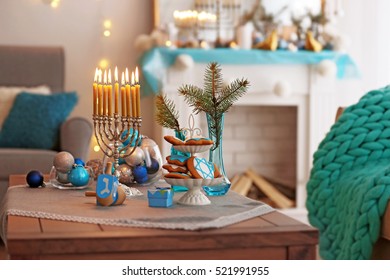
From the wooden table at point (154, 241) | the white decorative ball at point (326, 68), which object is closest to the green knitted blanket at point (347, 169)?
the wooden table at point (154, 241)

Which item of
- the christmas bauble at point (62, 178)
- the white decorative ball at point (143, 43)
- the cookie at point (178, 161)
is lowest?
the christmas bauble at point (62, 178)

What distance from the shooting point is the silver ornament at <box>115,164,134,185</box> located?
203 centimetres

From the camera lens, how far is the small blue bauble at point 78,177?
1.97 meters

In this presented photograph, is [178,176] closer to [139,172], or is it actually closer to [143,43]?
[139,172]

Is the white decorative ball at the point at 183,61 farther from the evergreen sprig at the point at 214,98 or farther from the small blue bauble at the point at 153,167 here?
the evergreen sprig at the point at 214,98

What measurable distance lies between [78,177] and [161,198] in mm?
411

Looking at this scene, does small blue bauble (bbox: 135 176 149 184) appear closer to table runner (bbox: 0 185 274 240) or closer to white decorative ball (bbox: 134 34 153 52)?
table runner (bbox: 0 185 274 240)

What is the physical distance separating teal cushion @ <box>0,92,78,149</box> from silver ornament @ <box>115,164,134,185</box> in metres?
1.75

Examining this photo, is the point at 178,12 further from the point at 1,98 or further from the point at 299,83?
the point at 1,98

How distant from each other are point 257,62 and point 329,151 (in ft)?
6.52

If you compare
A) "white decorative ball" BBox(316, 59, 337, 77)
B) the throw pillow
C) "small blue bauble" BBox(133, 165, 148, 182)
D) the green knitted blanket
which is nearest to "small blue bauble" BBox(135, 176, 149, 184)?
"small blue bauble" BBox(133, 165, 148, 182)

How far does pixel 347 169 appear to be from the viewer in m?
2.20

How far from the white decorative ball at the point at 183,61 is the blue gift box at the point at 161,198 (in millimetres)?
2460
